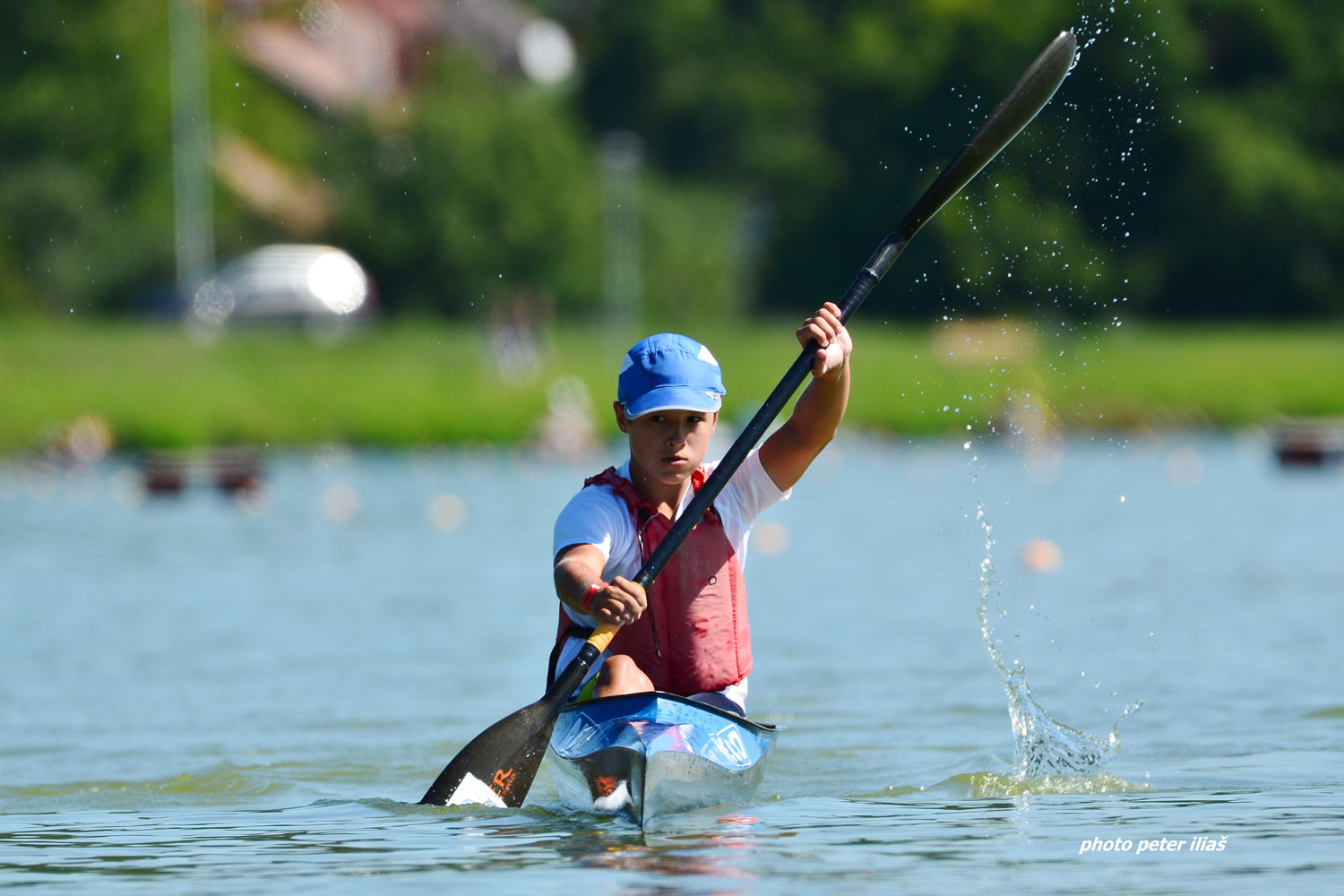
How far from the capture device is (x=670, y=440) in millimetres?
6500

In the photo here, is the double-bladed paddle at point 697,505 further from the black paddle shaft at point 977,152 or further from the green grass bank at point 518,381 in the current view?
the green grass bank at point 518,381

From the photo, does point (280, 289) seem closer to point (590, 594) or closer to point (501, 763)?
point (501, 763)

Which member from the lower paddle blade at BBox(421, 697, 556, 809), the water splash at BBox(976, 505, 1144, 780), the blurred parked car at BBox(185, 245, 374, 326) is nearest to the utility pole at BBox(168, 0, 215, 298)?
the blurred parked car at BBox(185, 245, 374, 326)

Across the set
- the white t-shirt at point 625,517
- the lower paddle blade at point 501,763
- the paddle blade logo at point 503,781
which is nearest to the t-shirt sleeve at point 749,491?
the white t-shirt at point 625,517

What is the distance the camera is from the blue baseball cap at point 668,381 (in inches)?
252

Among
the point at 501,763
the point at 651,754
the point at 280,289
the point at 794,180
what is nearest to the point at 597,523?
the point at 651,754

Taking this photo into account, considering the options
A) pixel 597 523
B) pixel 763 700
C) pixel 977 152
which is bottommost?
pixel 763 700

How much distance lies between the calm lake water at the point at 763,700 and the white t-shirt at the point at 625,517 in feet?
2.76

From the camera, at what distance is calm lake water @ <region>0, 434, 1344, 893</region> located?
6102mm

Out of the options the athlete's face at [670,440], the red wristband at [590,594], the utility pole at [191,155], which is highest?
the utility pole at [191,155]

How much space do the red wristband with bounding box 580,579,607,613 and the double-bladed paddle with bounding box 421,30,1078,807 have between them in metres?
0.17

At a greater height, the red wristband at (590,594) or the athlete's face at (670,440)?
the athlete's face at (670,440)

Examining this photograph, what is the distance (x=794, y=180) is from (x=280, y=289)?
17.9 metres

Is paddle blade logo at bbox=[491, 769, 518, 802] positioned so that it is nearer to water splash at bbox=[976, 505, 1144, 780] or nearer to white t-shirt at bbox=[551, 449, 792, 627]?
white t-shirt at bbox=[551, 449, 792, 627]
